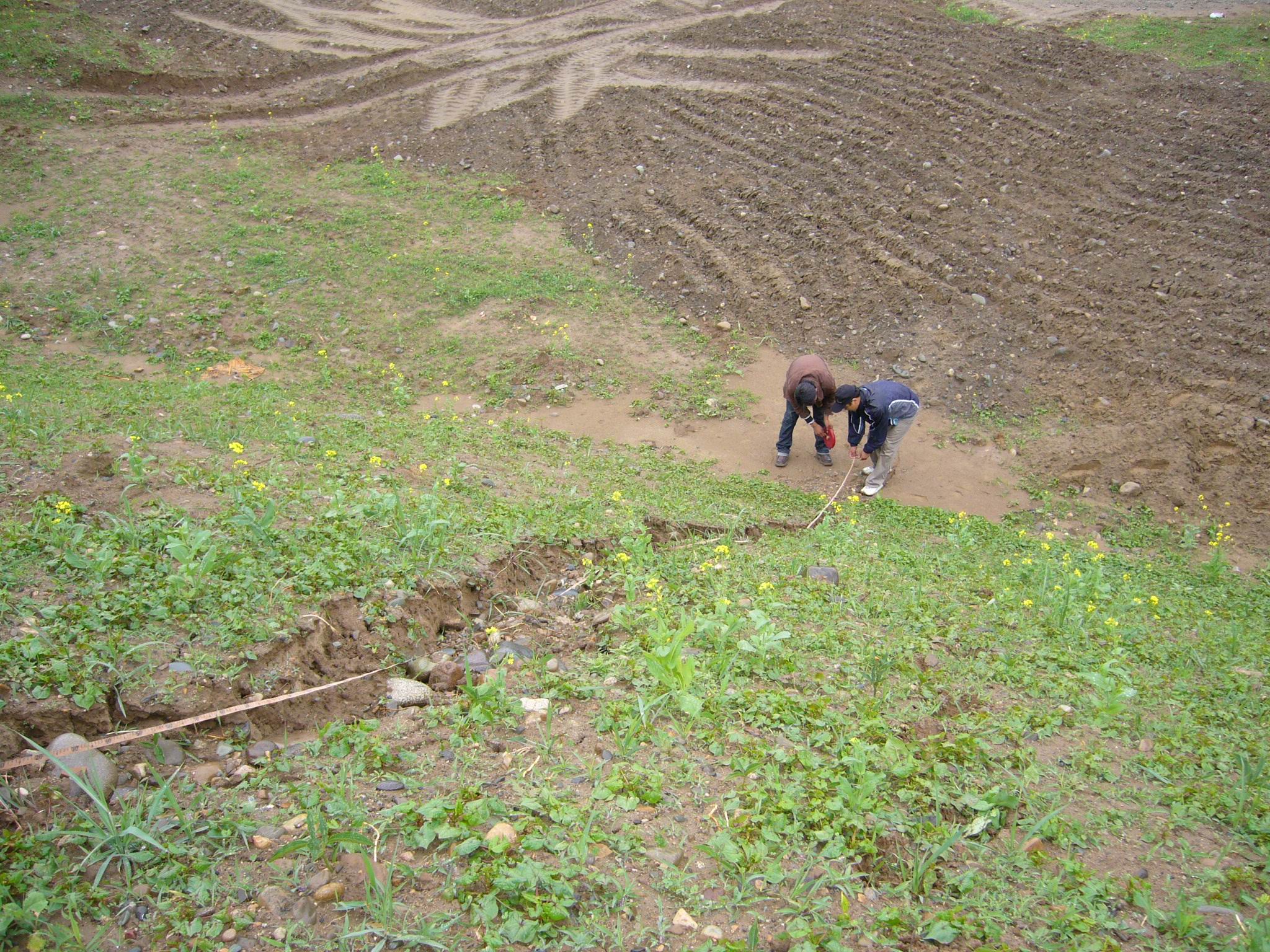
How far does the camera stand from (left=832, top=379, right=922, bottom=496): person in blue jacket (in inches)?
288

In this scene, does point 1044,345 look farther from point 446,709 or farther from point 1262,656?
point 446,709

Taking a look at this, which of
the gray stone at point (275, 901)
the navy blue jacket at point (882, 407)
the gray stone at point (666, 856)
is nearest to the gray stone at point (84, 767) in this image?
the gray stone at point (275, 901)

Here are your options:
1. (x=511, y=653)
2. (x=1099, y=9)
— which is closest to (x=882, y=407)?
(x=511, y=653)

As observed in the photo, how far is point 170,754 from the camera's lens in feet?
10.8

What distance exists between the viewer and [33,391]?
274 inches

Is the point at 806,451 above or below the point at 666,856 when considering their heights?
below

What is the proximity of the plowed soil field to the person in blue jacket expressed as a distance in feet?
4.77

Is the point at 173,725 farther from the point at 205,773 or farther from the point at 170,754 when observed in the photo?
the point at 205,773

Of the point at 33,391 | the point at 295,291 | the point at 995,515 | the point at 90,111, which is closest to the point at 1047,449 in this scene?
the point at 995,515

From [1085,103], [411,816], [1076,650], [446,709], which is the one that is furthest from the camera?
[1085,103]

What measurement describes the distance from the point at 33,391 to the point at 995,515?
27.4 ft

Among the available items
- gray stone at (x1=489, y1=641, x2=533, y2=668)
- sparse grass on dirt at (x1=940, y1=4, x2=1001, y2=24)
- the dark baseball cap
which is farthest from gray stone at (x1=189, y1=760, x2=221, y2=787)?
sparse grass on dirt at (x1=940, y1=4, x2=1001, y2=24)

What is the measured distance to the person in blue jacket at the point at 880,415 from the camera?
732 centimetres

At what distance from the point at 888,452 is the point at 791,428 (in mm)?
910
